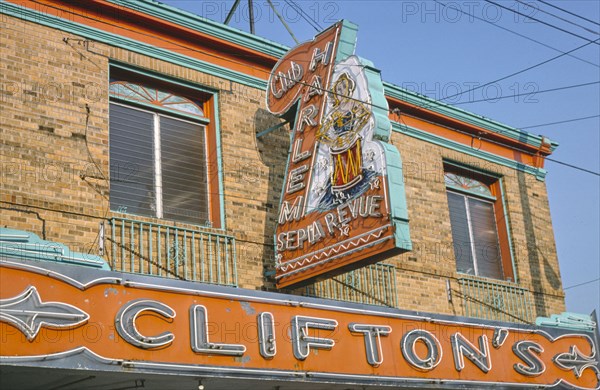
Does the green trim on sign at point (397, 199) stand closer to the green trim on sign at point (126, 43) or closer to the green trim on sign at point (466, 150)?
the green trim on sign at point (126, 43)

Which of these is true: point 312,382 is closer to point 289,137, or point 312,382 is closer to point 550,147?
point 289,137

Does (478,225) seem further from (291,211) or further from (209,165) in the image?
(209,165)

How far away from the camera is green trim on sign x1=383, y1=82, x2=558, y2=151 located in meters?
16.3

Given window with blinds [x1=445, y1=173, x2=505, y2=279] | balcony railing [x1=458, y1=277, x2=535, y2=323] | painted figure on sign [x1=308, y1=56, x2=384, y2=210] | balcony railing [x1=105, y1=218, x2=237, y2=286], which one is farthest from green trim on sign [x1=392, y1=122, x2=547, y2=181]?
balcony railing [x1=105, y1=218, x2=237, y2=286]

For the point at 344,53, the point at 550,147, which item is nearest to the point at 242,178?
the point at 344,53

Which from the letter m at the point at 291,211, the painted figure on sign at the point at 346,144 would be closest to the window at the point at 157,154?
the letter m at the point at 291,211

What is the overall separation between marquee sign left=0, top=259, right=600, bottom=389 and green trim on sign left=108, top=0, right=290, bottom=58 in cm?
477

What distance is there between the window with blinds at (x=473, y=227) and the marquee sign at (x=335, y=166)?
503 centimetres

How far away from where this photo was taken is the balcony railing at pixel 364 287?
44.9ft

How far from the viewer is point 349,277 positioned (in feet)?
46.3

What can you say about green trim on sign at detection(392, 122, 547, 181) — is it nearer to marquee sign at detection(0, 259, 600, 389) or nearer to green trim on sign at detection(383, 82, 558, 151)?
green trim on sign at detection(383, 82, 558, 151)

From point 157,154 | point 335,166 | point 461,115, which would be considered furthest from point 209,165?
point 461,115

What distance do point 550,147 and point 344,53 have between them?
25.4 ft

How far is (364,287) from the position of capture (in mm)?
14266
